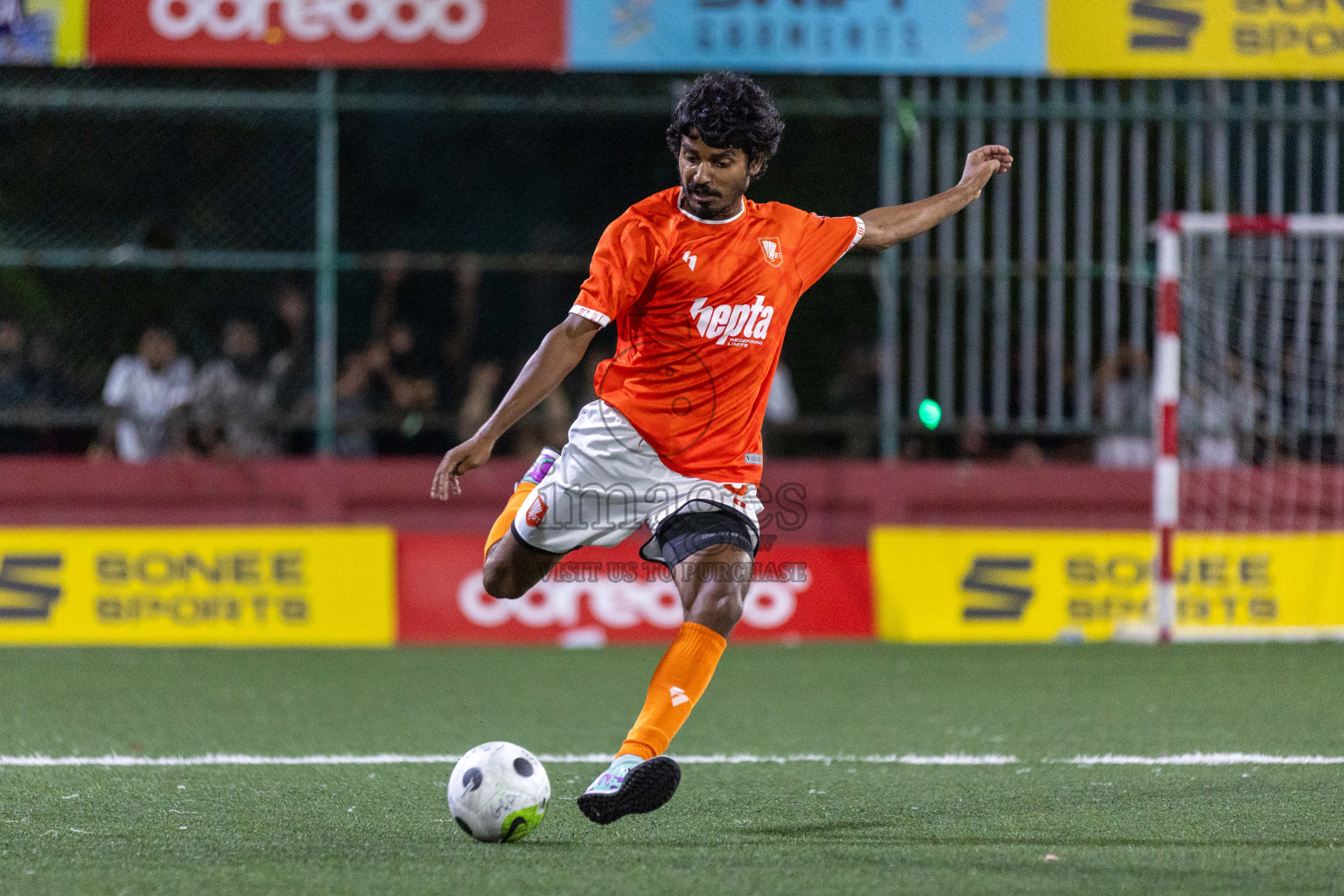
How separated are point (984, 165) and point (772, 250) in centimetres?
103

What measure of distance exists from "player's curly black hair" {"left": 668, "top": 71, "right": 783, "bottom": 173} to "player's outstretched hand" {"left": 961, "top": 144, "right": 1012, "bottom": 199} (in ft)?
3.21

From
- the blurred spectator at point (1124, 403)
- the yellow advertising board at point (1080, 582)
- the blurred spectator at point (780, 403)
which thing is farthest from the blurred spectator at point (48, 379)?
the blurred spectator at point (1124, 403)

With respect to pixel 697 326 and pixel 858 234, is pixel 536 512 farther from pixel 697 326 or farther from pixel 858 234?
pixel 858 234

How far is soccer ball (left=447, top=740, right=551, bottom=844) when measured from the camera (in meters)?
4.68

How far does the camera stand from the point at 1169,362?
10.5 m

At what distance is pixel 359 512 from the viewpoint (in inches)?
484

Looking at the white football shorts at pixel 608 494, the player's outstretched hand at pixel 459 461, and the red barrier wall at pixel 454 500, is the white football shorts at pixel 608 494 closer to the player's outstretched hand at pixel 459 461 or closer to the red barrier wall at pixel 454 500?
the player's outstretched hand at pixel 459 461

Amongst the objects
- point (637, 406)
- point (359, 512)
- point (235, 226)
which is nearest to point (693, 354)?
point (637, 406)

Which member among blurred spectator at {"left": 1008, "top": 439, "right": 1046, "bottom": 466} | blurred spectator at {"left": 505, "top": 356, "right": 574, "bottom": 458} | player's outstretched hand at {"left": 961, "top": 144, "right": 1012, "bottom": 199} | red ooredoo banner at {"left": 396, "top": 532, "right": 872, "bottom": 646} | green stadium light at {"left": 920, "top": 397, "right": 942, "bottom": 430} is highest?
player's outstretched hand at {"left": 961, "top": 144, "right": 1012, "bottom": 199}

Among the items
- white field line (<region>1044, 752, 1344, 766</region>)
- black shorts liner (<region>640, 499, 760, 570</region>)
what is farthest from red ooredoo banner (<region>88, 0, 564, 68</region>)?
black shorts liner (<region>640, 499, 760, 570</region>)

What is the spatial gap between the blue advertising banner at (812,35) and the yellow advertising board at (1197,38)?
0.75ft

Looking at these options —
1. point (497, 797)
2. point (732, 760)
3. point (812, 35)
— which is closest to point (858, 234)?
point (732, 760)

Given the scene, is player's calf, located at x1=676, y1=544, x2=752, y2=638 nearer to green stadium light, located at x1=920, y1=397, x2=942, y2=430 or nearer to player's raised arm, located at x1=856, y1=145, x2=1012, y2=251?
green stadium light, located at x1=920, y1=397, x2=942, y2=430

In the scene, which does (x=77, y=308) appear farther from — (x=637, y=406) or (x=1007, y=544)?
(x=637, y=406)
